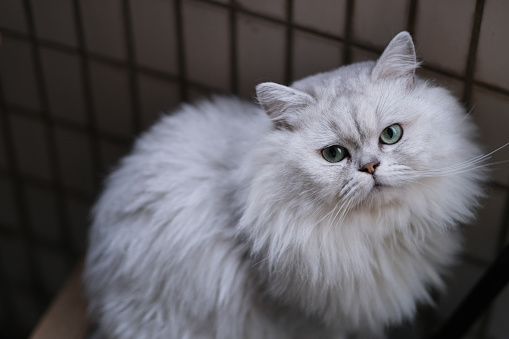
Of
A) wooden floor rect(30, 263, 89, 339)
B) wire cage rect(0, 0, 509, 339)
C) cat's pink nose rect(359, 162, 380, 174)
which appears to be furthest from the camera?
wooden floor rect(30, 263, 89, 339)

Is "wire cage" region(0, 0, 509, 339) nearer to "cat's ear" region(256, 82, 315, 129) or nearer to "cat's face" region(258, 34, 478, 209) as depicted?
"cat's face" region(258, 34, 478, 209)

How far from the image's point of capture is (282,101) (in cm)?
114

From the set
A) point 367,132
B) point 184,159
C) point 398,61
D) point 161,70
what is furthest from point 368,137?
point 161,70

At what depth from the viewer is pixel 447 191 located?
3.89ft

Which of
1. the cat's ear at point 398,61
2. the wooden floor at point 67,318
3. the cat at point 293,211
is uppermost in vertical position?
the cat's ear at point 398,61

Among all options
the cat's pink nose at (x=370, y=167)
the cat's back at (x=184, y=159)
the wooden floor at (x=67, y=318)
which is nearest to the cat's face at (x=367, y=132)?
the cat's pink nose at (x=370, y=167)

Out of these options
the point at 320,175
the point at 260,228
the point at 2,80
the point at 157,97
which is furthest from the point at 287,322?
the point at 2,80

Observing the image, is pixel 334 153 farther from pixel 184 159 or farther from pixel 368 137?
pixel 184 159

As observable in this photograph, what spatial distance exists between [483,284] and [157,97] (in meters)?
0.86

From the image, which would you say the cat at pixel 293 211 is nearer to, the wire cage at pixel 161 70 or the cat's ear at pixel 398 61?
the cat's ear at pixel 398 61

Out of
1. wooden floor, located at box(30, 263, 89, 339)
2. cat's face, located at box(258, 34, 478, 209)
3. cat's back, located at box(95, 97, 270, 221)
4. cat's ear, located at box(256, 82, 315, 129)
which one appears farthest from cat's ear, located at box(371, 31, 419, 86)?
wooden floor, located at box(30, 263, 89, 339)

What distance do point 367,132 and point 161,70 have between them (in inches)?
26.6

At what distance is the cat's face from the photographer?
1.09 metres

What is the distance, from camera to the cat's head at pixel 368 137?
1.09 meters
